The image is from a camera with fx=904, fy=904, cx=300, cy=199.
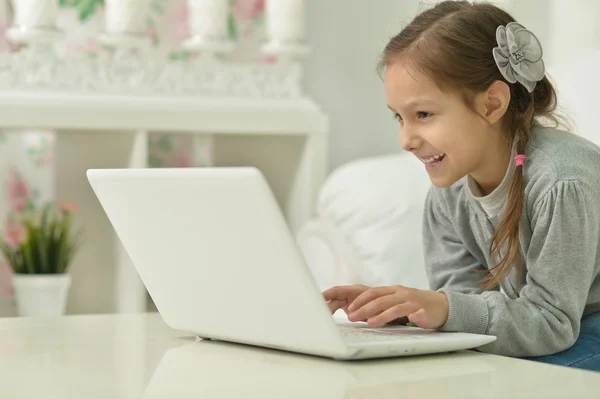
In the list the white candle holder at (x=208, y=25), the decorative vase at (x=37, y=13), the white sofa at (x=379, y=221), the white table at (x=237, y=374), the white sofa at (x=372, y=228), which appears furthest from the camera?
the white candle holder at (x=208, y=25)

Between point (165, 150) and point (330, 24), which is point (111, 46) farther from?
point (330, 24)

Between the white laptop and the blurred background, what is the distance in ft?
3.63

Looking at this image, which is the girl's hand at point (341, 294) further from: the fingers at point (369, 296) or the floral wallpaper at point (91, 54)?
the floral wallpaper at point (91, 54)

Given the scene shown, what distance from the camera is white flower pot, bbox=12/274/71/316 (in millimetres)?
1888

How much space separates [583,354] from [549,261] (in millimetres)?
129

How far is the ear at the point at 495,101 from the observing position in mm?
1063

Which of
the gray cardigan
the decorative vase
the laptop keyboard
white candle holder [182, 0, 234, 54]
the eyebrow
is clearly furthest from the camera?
white candle holder [182, 0, 234, 54]

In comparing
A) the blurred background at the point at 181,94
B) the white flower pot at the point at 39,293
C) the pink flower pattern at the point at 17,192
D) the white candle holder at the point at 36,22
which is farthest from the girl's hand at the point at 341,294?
the pink flower pattern at the point at 17,192

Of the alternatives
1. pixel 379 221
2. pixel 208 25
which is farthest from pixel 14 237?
pixel 379 221

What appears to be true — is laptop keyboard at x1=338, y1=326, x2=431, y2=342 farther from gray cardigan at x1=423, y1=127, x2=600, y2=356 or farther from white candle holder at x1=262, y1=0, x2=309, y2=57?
white candle holder at x1=262, y1=0, x2=309, y2=57

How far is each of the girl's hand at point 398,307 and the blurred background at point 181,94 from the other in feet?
3.32

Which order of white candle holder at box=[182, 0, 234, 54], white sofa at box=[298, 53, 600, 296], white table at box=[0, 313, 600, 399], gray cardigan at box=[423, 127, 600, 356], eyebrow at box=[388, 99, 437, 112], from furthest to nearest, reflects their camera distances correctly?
1. white candle holder at box=[182, 0, 234, 54]
2. white sofa at box=[298, 53, 600, 296]
3. eyebrow at box=[388, 99, 437, 112]
4. gray cardigan at box=[423, 127, 600, 356]
5. white table at box=[0, 313, 600, 399]

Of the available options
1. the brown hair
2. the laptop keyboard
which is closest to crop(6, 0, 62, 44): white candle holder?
the brown hair

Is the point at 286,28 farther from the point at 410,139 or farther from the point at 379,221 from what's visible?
the point at 410,139
